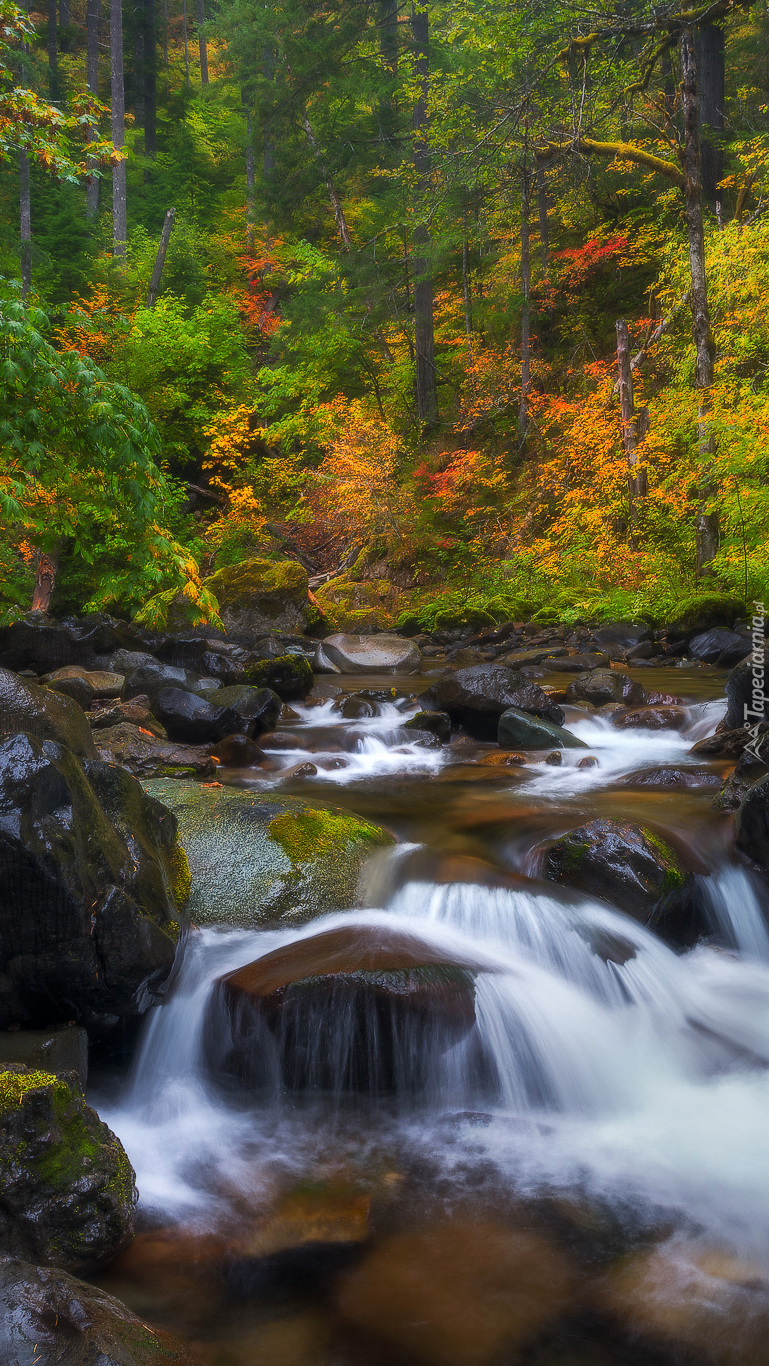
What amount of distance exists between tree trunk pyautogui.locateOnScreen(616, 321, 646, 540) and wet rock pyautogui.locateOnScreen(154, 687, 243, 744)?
409 inches

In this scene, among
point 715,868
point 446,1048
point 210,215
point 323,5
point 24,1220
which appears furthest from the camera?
point 210,215

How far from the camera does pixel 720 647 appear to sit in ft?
41.7

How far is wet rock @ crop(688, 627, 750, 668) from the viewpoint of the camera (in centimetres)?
1224

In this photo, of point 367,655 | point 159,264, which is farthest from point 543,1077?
point 159,264

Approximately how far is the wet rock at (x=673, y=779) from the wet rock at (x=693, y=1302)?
4.43m

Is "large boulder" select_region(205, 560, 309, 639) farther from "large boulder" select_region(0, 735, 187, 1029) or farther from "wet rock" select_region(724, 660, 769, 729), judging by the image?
"large boulder" select_region(0, 735, 187, 1029)

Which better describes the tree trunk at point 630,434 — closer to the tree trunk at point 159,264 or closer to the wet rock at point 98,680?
the wet rock at point 98,680

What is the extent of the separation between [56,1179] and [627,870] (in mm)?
3398

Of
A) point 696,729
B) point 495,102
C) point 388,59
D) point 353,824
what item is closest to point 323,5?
point 388,59

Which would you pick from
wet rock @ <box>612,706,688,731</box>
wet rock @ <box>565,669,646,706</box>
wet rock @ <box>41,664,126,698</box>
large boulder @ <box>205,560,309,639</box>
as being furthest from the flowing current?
large boulder @ <box>205,560,309,639</box>

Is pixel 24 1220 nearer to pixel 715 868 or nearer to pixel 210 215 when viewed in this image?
pixel 715 868

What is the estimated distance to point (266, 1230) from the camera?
2.77 metres

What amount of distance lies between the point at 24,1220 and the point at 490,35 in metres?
17.1

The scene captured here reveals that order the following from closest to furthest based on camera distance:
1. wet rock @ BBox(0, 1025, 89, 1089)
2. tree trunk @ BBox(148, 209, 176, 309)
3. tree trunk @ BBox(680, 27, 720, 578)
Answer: wet rock @ BBox(0, 1025, 89, 1089) → tree trunk @ BBox(680, 27, 720, 578) → tree trunk @ BBox(148, 209, 176, 309)
